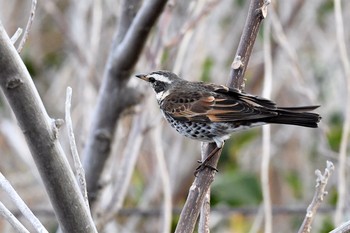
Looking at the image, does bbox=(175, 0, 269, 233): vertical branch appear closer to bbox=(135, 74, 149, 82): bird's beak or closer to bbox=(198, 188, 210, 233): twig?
bbox=(198, 188, 210, 233): twig

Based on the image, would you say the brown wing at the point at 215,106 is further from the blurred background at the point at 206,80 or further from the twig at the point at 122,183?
the blurred background at the point at 206,80

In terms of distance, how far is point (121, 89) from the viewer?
2.85m

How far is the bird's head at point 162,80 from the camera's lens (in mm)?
2975

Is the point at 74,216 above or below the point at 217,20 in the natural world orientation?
below

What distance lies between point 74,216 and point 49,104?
3.32 meters

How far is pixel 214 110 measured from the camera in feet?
8.82

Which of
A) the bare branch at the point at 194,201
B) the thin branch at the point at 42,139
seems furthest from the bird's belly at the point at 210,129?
the thin branch at the point at 42,139

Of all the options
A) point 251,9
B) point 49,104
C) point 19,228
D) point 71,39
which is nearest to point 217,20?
point 71,39

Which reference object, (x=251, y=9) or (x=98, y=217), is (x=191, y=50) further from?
(x=251, y=9)

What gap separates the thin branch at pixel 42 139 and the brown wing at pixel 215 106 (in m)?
0.87

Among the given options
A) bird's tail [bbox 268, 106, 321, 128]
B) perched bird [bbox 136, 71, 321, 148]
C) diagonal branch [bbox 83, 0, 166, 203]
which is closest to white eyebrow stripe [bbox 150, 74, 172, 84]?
perched bird [bbox 136, 71, 321, 148]

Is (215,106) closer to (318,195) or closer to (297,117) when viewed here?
(297,117)

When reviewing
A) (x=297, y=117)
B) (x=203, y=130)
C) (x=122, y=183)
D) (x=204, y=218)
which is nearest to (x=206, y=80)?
(x=122, y=183)

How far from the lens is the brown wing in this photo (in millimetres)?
2477
